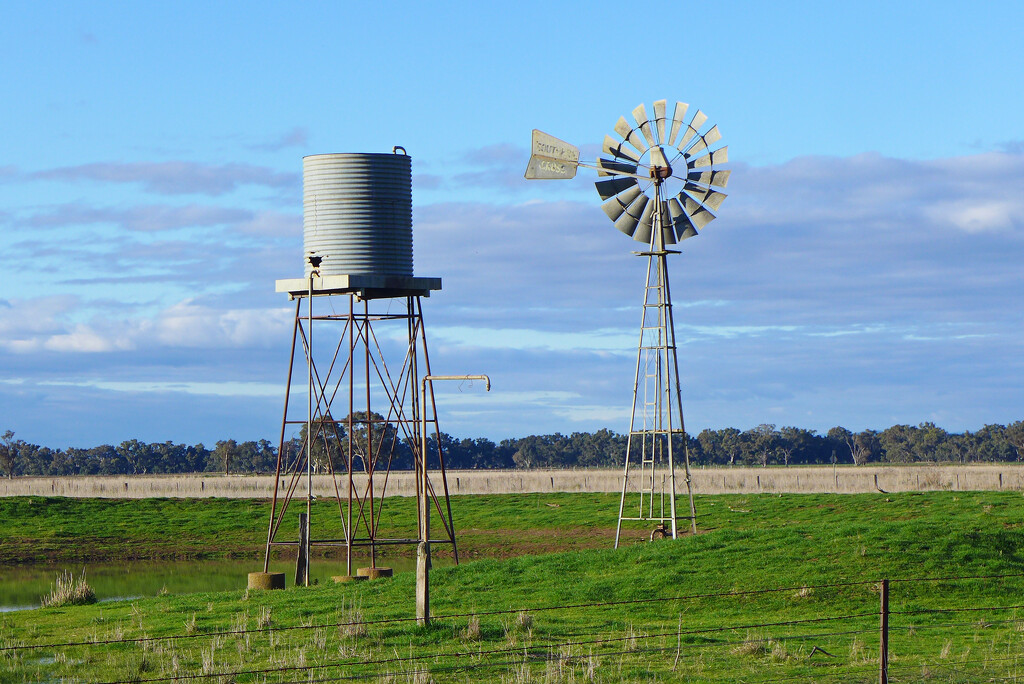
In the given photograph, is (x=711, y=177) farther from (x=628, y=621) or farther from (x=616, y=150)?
(x=628, y=621)

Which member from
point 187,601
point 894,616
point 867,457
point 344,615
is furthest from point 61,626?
point 867,457

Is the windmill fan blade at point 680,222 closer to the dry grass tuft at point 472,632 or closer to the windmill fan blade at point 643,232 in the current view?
the windmill fan blade at point 643,232

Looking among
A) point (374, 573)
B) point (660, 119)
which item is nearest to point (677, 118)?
point (660, 119)

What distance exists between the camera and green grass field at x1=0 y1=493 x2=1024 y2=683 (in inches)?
731

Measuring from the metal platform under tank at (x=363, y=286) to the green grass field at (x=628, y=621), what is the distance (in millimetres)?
7136

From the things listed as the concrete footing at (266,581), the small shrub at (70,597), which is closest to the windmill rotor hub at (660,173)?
the concrete footing at (266,581)

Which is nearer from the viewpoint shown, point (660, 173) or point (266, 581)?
point (266, 581)

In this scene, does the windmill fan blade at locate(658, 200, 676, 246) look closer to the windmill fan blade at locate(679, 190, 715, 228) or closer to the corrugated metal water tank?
the windmill fan blade at locate(679, 190, 715, 228)

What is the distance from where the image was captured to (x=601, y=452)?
6521 inches

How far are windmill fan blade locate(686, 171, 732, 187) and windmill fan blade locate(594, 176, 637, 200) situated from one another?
5.38ft

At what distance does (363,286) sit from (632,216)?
8.36 meters

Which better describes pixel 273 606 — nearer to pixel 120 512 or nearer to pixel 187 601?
pixel 187 601

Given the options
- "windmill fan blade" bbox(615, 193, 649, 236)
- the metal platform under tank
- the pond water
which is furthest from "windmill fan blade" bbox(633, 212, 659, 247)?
the pond water

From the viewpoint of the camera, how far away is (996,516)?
33.1m
